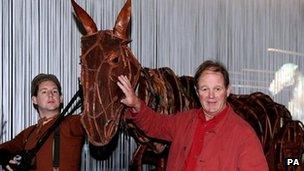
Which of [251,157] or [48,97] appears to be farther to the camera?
[48,97]

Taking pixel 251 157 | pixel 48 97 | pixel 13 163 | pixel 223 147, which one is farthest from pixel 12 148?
pixel 251 157

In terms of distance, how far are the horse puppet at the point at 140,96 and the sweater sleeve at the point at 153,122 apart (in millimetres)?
82

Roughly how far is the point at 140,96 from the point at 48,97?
0.42m

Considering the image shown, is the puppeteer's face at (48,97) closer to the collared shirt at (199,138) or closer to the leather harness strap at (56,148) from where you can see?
the leather harness strap at (56,148)

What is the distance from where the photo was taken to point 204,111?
83.9 inches

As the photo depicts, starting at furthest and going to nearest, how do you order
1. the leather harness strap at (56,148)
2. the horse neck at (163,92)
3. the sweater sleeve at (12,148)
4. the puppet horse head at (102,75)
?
the horse neck at (163,92) < the sweater sleeve at (12,148) < the leather harness strap at (56,148) < the puppet horse head at (102,75)

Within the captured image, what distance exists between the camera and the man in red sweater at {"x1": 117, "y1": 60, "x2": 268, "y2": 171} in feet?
6.56

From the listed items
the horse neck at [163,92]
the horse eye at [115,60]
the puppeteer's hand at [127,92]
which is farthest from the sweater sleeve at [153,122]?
the horse neck at [163,92]

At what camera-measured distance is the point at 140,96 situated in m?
2.66

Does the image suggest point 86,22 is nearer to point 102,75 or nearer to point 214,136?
point 102,75

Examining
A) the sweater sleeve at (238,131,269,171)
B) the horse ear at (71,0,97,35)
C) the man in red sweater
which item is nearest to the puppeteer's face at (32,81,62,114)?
the horse ear at (71,0,97,35)

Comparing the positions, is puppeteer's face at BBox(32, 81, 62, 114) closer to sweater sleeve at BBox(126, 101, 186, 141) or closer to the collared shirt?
sweater sleeve at BBox(126, 101, 186, 141)

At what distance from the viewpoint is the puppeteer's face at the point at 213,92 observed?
2.07m

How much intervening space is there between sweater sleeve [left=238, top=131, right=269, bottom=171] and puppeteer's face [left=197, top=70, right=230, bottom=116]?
0.16 m
